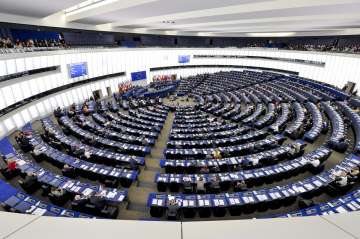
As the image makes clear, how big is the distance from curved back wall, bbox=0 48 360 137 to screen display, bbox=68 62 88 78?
55cm

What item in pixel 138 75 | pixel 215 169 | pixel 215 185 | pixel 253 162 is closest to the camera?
pixel 215 185

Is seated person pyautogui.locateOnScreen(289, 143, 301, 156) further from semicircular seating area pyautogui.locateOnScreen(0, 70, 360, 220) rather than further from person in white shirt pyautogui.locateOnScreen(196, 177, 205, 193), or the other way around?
person in white shirt pyautogui.locateOnScreen(196, 177, 205, 193)

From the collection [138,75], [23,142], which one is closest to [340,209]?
[23,142]

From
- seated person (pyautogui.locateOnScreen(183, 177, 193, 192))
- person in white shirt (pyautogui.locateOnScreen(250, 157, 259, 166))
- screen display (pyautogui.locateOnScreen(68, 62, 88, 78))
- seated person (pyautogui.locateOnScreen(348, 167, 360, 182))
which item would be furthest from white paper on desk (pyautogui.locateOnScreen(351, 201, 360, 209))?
screen display (pyautogui.locateOnScreen(68, 62, 88, 78))

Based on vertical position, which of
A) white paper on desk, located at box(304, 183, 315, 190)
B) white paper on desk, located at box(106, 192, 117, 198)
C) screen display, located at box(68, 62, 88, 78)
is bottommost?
white paper on desk, located at box(106, 192, 117, 198)

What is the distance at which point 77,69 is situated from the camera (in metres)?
30.2

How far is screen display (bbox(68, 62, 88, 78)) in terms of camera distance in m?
29.4

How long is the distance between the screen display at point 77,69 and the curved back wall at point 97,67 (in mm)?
551

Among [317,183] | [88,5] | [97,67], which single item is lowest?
[317,183]

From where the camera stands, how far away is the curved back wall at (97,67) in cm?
2138

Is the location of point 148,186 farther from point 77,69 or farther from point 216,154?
point 77,69

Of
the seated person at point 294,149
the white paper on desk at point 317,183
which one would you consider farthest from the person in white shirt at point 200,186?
the seated person at point 294,149

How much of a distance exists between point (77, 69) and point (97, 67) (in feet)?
14.3

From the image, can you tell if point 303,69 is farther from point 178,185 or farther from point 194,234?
point 194,234
